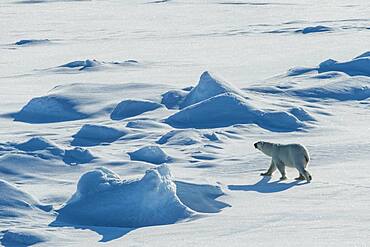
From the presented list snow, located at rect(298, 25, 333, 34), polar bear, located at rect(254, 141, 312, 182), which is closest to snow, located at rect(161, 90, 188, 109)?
polar bear, located at rect(254, 141, 312, 182)

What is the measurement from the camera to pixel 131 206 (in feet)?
18.3

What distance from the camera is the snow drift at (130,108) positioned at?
10.1 metres

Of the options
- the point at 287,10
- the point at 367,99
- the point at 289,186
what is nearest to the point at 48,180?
the point at 289,186

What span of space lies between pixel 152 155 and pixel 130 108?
2.71 metres

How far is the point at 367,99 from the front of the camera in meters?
10.9

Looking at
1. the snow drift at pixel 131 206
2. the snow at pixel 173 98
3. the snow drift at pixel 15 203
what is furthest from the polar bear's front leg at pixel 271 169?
the snow at pixel 173 98

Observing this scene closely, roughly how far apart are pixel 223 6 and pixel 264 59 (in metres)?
12.5

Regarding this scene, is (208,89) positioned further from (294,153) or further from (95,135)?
(294,153)

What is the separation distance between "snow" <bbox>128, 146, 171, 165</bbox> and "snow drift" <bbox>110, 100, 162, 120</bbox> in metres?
2.48

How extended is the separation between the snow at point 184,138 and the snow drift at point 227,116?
17 mm

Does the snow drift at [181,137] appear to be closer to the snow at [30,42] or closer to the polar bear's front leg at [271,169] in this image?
the polar bear's front leg at [271,169]

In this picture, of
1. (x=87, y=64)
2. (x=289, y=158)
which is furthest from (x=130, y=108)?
(x=87, y=64)

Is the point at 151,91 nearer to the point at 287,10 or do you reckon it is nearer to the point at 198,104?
the point at 198,104

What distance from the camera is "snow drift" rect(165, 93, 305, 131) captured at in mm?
9086
